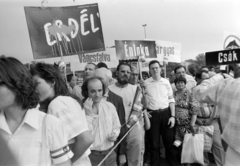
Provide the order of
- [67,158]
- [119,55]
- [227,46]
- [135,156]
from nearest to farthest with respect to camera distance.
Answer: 1. [67,158]
2. [135,156]
3. [227,46]
4. [119,55]

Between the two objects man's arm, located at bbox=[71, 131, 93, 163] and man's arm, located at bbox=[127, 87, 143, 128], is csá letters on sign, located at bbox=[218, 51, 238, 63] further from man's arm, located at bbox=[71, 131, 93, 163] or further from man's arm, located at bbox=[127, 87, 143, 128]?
man's arm, located at bbox=[71, 131, 93, 163]

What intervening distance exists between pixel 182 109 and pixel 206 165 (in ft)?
3.38

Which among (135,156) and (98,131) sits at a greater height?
(98,131)

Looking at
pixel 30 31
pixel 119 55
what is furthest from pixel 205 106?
pixel 30 31

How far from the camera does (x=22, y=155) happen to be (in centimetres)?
94

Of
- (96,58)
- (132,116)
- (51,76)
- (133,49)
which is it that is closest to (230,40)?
(133,49)

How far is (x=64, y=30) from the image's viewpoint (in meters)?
3.18

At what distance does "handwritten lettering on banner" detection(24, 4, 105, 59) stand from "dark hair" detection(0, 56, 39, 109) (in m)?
2.21

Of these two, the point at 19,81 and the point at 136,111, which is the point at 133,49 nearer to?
the point at 136,111

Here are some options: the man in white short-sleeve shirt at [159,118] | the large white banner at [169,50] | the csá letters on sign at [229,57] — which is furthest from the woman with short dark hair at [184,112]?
the large white banner at [169,50]

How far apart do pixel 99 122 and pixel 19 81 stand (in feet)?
3.51

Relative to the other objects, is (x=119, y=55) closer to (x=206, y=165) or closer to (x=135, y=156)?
(x=135, y=156)

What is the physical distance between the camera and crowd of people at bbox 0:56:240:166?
3.18 feet

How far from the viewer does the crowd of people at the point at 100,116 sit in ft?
3.18
